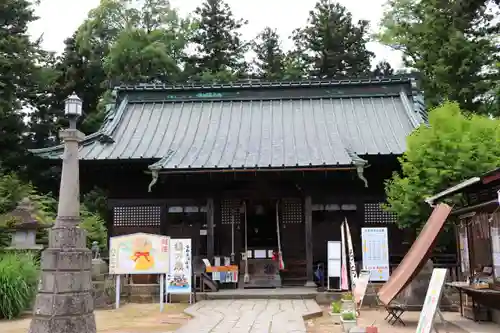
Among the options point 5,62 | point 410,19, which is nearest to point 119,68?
point 5,62

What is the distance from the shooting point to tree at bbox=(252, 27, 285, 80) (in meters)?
38.0

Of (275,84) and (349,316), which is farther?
(275,84)

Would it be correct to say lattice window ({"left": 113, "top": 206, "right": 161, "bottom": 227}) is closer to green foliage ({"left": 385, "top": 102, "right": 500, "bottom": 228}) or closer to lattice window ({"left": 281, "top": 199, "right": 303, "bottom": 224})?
lattice window ({"left": 281, "top": 199, "right": 303, "bottom": 224})

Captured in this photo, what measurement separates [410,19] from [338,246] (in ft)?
78.7

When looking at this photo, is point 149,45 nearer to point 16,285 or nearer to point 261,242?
point 261,242

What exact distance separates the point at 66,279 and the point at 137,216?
8424mm

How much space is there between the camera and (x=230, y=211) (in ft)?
52.4

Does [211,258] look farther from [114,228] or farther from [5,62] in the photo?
[5,62]

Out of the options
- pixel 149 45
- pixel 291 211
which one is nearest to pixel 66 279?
pixel 291 211

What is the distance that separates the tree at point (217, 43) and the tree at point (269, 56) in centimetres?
135

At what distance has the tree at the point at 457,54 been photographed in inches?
899

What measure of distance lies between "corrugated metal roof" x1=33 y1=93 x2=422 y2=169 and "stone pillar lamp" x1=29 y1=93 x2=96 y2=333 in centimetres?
642

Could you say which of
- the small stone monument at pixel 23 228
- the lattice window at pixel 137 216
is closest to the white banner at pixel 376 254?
the lattice window at pixel 137 216

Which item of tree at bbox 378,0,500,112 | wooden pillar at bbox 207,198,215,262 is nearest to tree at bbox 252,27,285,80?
tree at bbox 378,0,500,112
